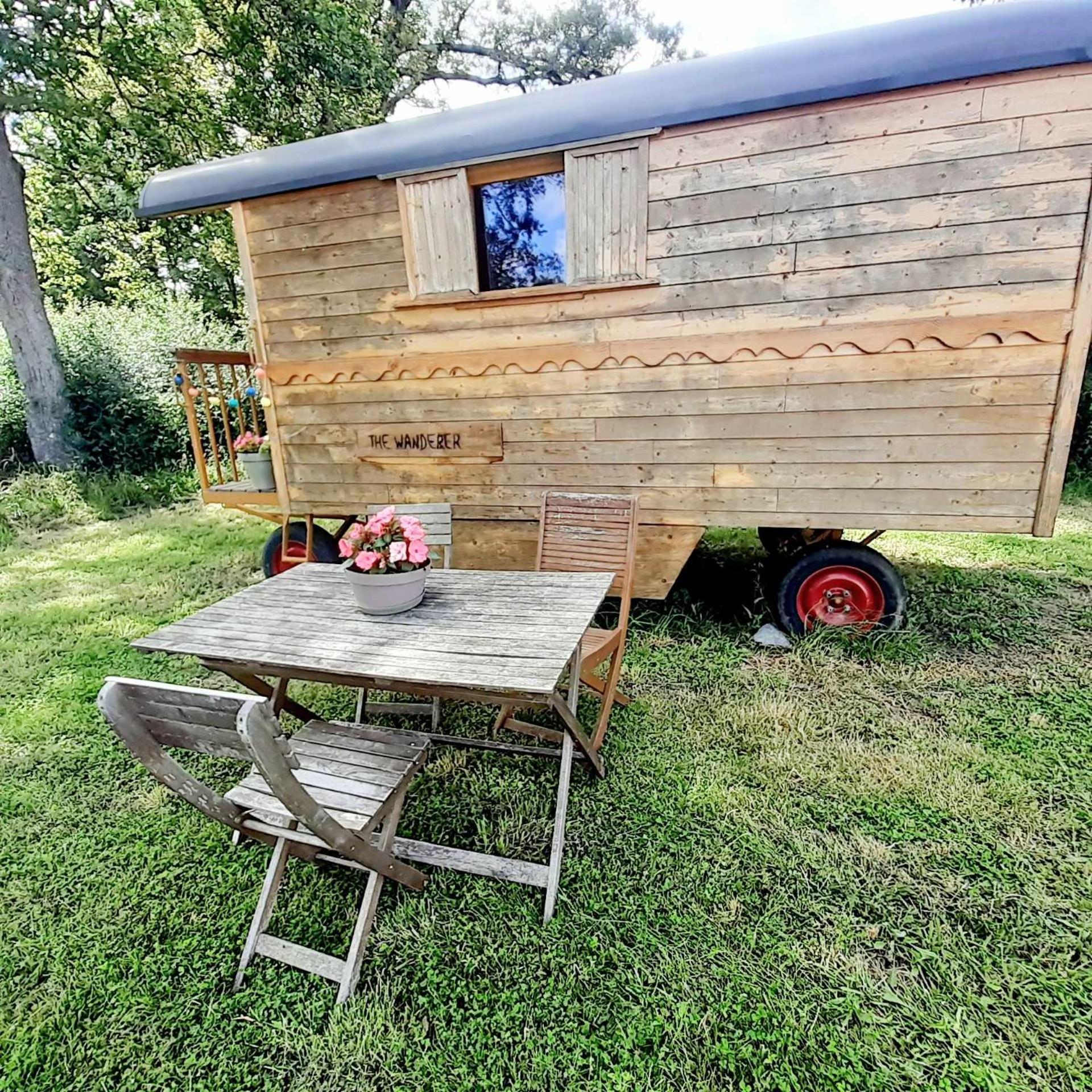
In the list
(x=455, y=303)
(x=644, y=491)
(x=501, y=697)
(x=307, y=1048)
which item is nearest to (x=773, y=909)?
(x=501, y=697)

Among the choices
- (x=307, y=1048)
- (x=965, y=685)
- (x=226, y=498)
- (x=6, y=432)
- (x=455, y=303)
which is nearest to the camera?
(x=307, y=1048)

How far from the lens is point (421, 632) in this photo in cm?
218

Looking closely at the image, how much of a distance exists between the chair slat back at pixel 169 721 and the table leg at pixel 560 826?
1.03m

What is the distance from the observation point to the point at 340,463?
14.0ft

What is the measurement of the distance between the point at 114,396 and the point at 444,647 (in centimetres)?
894

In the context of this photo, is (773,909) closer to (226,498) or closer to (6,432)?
(226,498)

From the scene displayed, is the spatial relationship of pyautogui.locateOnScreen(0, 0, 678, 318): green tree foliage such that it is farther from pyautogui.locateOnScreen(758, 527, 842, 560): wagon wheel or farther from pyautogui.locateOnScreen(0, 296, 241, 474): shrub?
pyautogui.locateOnScreen(758, 527, 842, 560): wagon wheel

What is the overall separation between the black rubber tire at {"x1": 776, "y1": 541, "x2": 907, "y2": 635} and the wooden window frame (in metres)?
1.87

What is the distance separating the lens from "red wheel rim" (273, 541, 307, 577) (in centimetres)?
481

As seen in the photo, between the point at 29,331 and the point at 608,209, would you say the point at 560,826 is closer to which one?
the point at 608,209

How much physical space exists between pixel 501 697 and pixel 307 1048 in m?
1.05

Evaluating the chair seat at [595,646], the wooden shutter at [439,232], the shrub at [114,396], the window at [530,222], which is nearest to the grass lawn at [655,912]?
the chair seat at [595,646]

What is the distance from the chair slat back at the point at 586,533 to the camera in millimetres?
3066

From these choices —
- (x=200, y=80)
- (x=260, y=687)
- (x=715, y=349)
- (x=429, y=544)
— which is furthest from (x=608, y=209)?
(x=200, y=80)
